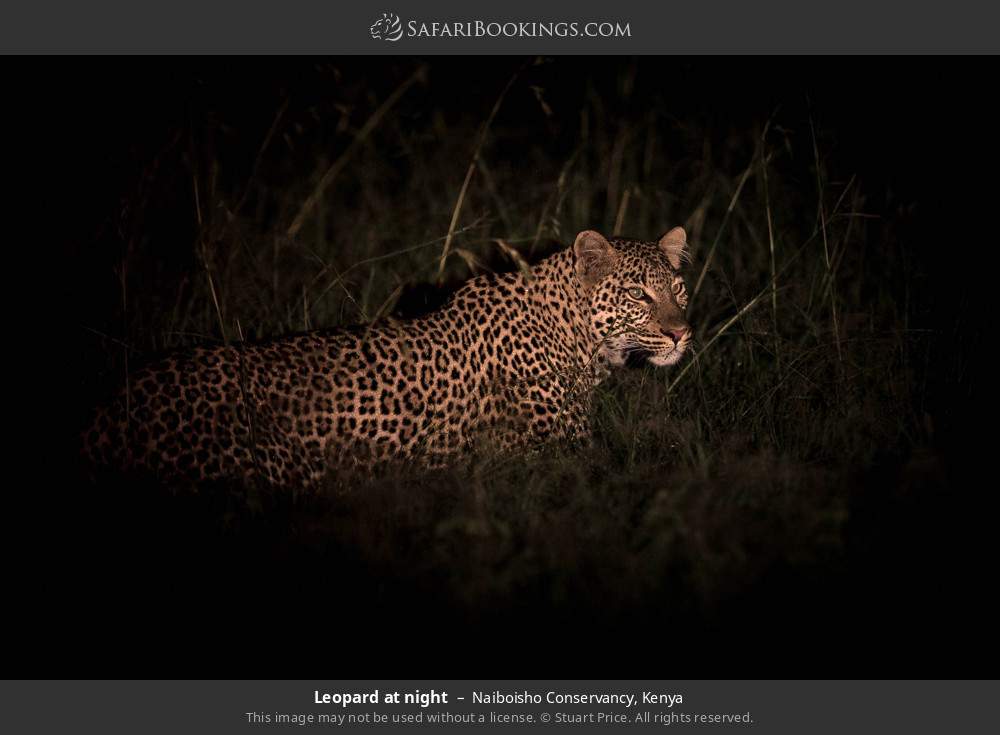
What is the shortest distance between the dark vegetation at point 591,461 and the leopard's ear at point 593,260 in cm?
67

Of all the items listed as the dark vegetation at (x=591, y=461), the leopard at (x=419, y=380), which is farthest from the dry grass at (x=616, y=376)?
the leopard at (x=419, y=380)

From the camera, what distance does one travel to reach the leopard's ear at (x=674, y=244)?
705cm

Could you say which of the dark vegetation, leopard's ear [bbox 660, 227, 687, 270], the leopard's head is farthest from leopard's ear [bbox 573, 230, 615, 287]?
the dark vegetation

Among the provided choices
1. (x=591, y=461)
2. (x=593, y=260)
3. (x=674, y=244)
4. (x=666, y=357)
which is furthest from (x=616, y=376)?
(x=591, y=461)

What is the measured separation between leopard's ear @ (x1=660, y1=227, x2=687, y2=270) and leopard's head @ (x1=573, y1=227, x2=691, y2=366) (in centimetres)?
35

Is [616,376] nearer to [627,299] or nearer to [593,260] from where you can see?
[627,299]

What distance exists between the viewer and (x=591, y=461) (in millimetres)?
5852

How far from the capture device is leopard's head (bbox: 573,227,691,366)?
660 cm

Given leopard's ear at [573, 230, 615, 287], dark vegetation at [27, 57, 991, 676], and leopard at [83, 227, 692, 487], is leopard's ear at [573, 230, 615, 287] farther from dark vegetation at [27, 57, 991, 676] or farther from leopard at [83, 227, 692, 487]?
dark vegetation at [27, 57, 991, 676]

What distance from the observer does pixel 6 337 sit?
7.30m

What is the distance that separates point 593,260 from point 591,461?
4.92 feet

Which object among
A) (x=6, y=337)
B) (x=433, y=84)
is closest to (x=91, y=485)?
(x=6, y=337)

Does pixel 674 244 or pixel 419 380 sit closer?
pixel 419 380
